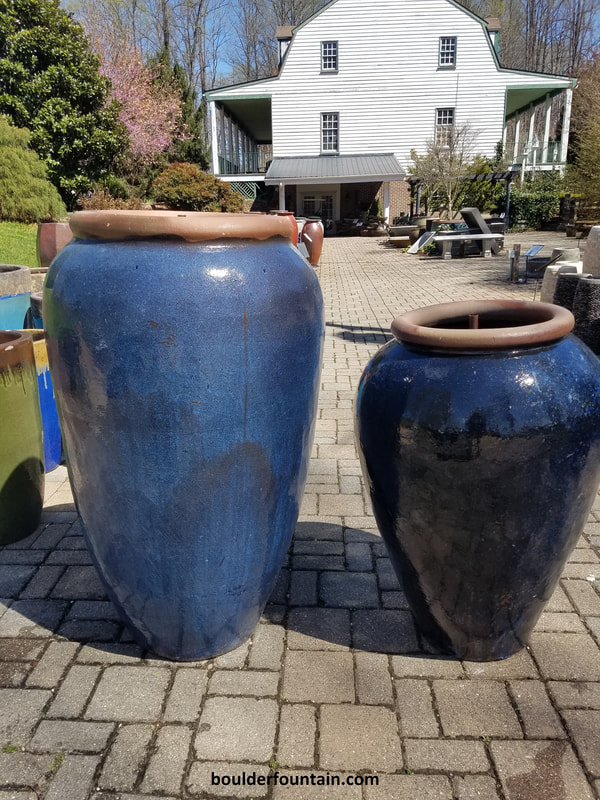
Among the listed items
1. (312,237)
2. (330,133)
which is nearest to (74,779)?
(312,237)

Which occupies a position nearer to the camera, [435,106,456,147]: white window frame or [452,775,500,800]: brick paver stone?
[452,775,500,800]: brick paver stone

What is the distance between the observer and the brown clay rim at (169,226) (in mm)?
1897

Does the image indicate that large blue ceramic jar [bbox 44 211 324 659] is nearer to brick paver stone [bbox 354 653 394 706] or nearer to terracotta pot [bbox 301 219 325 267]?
brick paver stone [bbox 354 653 394 706]

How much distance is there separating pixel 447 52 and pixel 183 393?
29721 millimetres

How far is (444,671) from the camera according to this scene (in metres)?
2.32

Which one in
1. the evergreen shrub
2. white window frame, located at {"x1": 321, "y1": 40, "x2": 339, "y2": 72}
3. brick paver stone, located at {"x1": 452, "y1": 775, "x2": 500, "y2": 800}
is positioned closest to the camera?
brick paver stone, located at {"x1": 452, "y1": 775, "x2": 500, "y2": 800}

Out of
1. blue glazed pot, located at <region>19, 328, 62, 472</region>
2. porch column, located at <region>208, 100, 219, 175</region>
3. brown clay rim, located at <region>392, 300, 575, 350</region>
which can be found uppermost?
porch column, located at <region>208, 100, 219, 175</region>

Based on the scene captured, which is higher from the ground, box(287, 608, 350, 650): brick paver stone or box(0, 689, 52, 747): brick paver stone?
box(0, 689, 52, 747): brick paver stone

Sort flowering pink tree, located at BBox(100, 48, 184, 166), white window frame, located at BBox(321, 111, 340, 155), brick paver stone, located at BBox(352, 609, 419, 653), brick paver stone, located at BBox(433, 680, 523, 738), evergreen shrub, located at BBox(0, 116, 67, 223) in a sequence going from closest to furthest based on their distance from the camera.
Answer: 1. brick paver stone, located at BBox(433, 680, 523, 738)
2. brick paver stone, located at BBox(352, 609, 419, 653)
3. evergreen shrub, located at BBox(0, 116, 67, 223)
4. flowering pink tree, located at BBox(100, 48, 184, 166)
5. white window frame, located at BBox(321, 111, 340, 155)

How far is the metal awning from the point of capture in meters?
25.5

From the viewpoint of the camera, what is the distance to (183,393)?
192 cm

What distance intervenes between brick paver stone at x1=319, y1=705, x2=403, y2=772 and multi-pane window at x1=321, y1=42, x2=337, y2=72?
29256 mm

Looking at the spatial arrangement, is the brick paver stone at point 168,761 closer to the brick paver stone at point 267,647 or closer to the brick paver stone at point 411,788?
the brick paver stone at point 267,647

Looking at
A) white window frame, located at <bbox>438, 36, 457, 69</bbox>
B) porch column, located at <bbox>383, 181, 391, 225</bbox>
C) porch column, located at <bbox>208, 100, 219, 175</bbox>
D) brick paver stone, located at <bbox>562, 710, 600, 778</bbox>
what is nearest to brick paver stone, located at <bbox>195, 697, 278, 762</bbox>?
brick paver stone, located at <bbox>562, 710, 600, 778</bbox>
